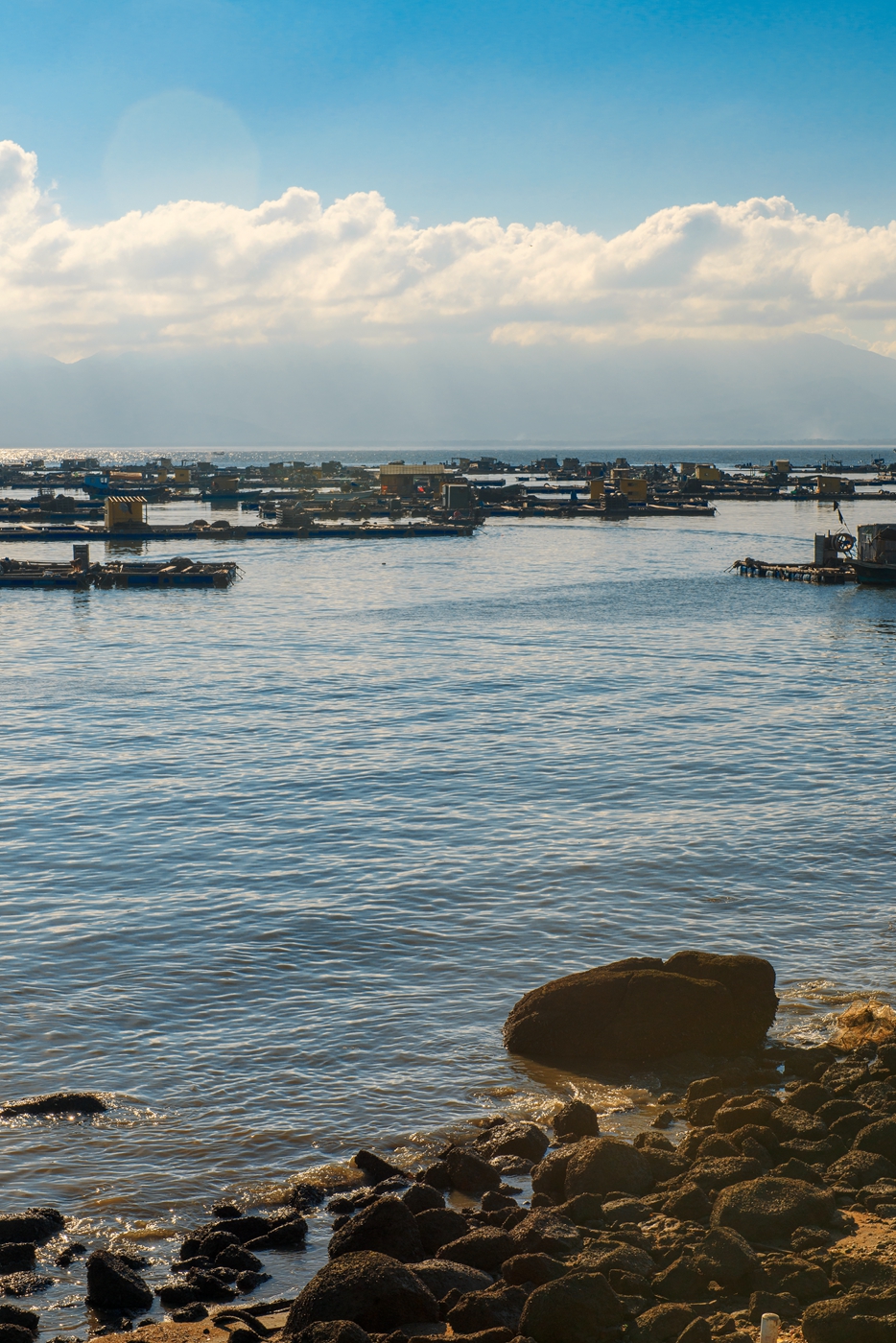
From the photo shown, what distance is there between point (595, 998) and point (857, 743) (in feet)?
81.0

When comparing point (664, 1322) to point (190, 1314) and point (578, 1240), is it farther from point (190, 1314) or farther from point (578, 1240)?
point (190, 1314)

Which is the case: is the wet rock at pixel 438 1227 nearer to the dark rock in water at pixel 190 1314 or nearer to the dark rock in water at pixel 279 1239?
the dark rock in water at pixel 279 1239

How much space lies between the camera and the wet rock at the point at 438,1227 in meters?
12.4

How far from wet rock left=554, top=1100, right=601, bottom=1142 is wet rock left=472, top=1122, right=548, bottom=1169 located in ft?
0.78

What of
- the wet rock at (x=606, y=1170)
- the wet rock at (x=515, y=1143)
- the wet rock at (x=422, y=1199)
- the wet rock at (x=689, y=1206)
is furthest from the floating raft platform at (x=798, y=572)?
the wet rock at (x=422, y=1199)

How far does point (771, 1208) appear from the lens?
489 inches

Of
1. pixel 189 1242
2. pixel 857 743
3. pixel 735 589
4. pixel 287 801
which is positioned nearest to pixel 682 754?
pixel 857 743

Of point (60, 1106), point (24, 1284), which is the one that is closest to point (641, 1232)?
point (24, 1284)

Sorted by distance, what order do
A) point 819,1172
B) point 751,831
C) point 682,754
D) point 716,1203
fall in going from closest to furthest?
point 716,1203
point 819,1172
point 751,831
point 682,754

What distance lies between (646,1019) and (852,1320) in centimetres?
748

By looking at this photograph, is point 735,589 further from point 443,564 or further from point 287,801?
point 287,801

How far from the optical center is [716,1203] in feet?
41.2

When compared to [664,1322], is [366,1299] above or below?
above

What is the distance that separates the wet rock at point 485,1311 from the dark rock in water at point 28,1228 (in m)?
4.88
